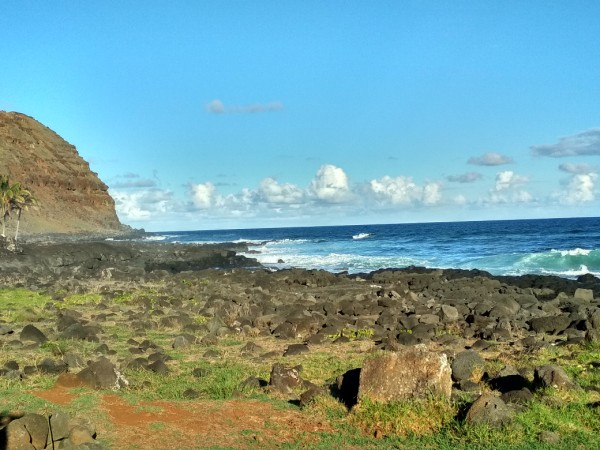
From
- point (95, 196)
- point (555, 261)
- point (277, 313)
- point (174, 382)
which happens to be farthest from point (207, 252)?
point (95, 196)

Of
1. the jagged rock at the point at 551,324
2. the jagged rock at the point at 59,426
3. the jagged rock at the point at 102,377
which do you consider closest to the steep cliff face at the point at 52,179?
the jagged rock at the point at 551,324

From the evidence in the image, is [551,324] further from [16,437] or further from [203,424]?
[16,437]

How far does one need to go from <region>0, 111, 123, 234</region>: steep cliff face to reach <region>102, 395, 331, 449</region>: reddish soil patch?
92074mm

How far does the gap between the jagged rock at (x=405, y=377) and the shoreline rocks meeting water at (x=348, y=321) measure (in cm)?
2

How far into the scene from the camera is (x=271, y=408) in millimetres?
10414

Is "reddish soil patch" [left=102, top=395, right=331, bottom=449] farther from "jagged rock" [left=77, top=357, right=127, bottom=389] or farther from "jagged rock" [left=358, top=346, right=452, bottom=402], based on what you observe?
"jagged rock" [left=358, top=346, right=452, bottom=402]

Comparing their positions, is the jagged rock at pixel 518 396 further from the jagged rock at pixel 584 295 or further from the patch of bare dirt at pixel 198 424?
the jagged rock at pixel 584 295

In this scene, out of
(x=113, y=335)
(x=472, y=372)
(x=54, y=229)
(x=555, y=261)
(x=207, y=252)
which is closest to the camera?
(x=472, y=372)

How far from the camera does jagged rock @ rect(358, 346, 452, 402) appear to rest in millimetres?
9867

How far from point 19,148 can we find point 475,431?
114790 mm

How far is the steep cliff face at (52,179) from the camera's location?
341ft

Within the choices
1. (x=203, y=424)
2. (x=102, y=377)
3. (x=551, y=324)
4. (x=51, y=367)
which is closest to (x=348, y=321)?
(x=551, y=324)

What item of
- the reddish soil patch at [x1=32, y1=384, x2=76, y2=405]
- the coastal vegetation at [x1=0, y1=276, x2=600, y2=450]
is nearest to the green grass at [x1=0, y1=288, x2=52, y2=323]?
the coastal vegetation at [x1=0, y1=276, x2=600, y2=450]

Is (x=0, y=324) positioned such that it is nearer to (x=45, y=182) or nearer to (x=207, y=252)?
(x=207, y=252)
